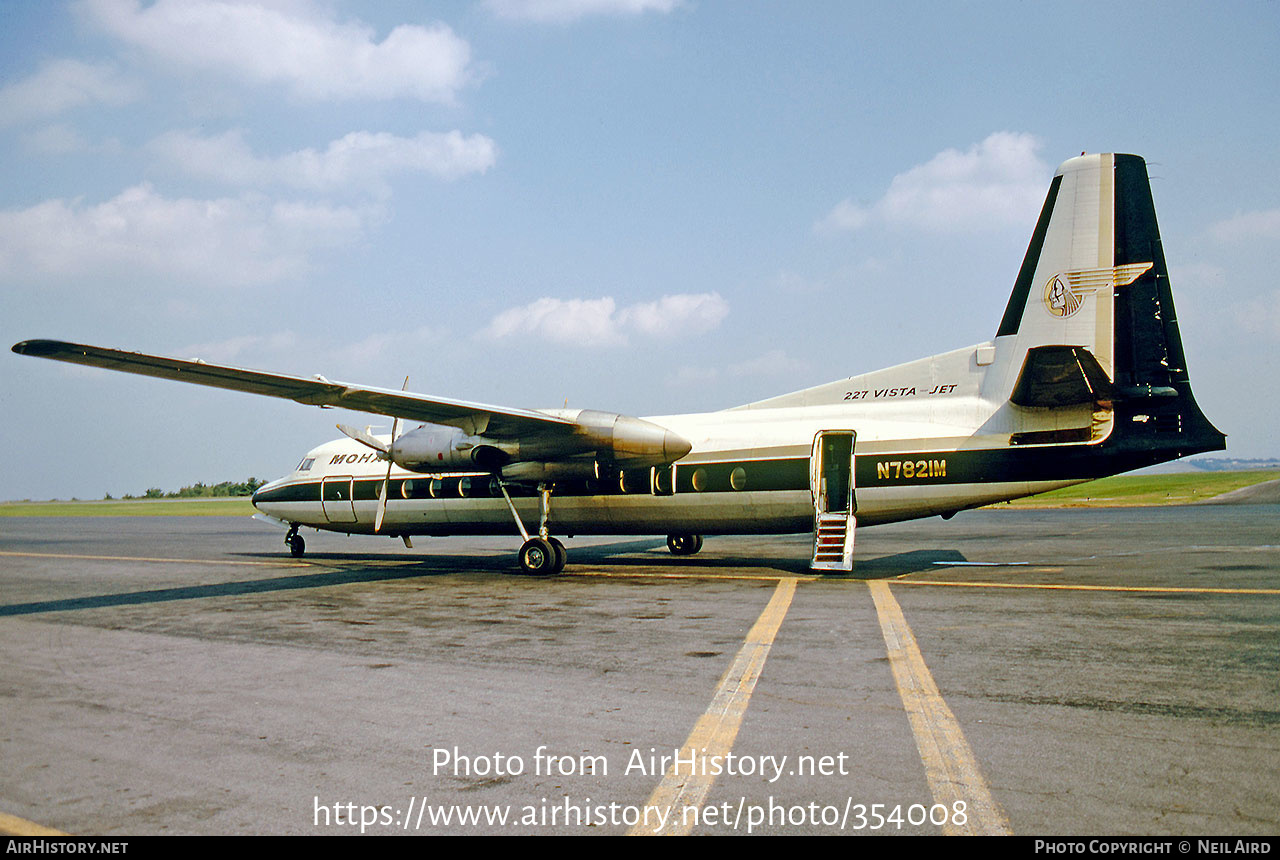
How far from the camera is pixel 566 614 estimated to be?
471 inches

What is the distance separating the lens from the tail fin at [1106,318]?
558 inches

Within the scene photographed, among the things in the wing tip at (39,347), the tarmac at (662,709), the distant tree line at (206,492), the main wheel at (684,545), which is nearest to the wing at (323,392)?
the wing tip at (39,347)

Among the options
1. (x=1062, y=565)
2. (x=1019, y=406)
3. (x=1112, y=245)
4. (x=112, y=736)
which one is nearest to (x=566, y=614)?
(x=112, y=736)

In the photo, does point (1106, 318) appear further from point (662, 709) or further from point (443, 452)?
point (443, 452)

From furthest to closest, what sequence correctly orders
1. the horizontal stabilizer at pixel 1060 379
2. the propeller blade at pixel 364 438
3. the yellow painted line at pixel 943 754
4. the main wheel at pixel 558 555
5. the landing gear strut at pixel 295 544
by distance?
the landing gear strut at pixel 295 544 → the propeller blade at pixel 364 438 → the main wheel at pixel 558 555 → the horizontal stabilizer at pixel 1060 379 → the yellow painted line at pixel 943 754

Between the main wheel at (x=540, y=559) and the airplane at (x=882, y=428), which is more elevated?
the airplane at (x=882, y=428)

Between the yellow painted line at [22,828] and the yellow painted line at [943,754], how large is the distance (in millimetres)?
4922

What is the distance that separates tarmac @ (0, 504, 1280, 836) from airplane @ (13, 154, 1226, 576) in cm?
227

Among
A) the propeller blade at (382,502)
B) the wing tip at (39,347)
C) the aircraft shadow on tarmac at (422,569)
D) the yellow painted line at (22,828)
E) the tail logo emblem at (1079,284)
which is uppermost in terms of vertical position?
the tail logo emblem at (1079,284)

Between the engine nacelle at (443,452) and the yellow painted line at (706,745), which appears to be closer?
the yellow painted line at (706,745)

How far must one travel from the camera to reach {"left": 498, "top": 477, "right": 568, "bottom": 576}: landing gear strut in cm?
1805

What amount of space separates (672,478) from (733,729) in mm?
11766

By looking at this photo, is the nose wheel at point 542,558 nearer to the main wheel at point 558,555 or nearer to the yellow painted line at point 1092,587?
the main wheel at point 558,555

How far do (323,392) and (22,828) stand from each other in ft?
35.7
